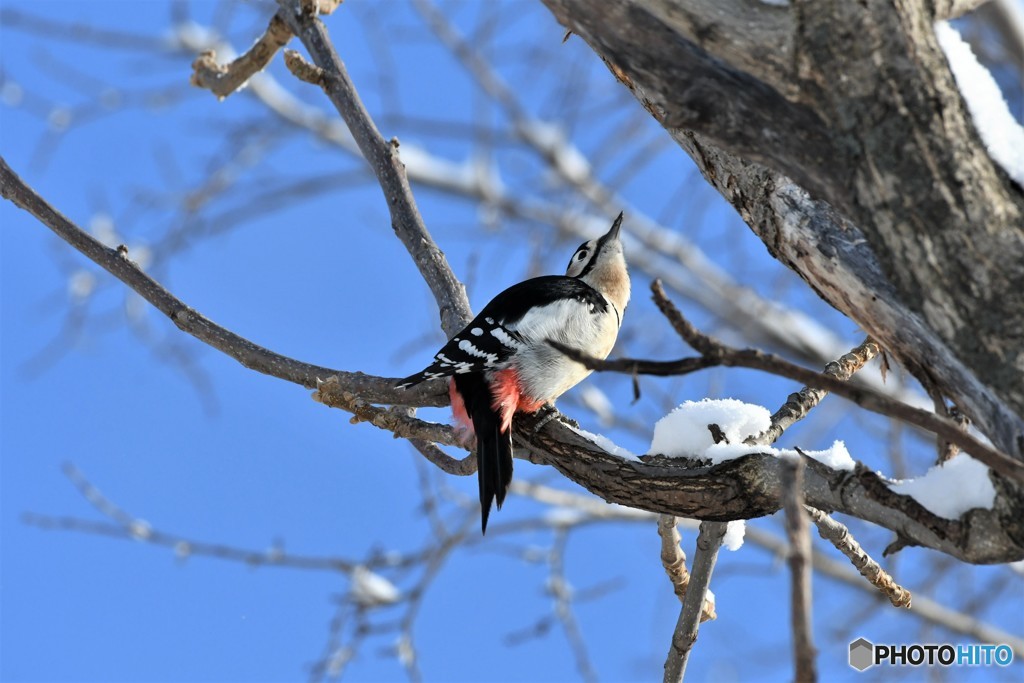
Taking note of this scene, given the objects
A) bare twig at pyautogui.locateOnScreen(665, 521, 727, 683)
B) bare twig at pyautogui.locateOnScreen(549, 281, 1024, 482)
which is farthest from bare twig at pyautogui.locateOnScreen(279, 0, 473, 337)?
bare twig at pyautogui.locateOnScreen(549, 281, 1024, 482)

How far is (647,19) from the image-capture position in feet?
5.71

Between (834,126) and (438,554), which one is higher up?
(438,554)

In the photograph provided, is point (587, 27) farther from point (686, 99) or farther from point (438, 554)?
point (438, 554)

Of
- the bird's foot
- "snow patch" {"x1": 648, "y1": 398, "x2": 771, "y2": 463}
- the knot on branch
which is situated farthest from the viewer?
the knot on branch

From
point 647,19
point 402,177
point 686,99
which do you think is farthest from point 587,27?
point 402,177

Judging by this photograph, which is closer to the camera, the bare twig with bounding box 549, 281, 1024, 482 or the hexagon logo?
the bare twig with bounding box 549, 281, 1024, 482

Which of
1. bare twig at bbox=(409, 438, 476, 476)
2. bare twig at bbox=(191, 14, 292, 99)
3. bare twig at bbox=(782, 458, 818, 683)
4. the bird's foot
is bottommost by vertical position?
bare twig at bbox=(782, 458, 818, 683)

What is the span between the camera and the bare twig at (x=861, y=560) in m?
2.59

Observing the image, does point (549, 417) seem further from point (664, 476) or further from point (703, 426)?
point (664, 476)

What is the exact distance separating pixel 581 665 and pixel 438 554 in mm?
968

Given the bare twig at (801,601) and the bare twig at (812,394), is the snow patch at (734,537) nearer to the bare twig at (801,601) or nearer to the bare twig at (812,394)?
the bare twig at (812,394)

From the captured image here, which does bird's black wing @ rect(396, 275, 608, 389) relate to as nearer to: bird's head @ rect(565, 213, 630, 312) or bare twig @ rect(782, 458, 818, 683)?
bird's head @ rect(565, 213, 630, 312)

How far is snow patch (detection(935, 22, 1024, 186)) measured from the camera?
1663 millimetres

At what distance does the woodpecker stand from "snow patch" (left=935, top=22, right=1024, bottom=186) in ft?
3.94
